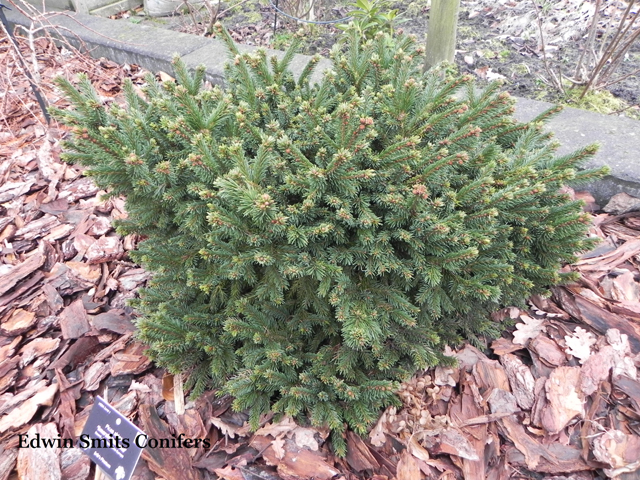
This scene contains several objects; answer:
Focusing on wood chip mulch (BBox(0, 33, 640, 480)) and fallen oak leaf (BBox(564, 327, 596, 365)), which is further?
fallen oak leaf (BBox(564, 327, 596, 365))

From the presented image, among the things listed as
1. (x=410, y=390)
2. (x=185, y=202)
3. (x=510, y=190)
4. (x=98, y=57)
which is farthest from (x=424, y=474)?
(x=98, y=57)

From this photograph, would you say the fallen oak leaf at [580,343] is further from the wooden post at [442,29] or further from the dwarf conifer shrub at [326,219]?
the wooden post at [442,29]

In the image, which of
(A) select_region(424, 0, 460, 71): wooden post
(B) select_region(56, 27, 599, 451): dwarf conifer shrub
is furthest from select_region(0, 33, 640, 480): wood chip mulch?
(A) select_region(424, 0, 460, 71): wooden post

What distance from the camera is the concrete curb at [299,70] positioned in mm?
2475

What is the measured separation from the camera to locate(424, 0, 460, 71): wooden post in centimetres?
269

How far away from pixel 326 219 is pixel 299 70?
7.38ft

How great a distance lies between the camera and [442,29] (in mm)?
2750

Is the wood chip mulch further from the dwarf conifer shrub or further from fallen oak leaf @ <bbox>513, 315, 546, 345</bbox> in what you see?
the dwarf conifer shrub

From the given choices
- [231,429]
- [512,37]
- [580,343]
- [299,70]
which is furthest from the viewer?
[512,37]

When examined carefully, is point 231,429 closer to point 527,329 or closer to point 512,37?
point 527,329

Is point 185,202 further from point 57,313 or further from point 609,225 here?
point 609,225

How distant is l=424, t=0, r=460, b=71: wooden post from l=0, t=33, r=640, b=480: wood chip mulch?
149 centimetres

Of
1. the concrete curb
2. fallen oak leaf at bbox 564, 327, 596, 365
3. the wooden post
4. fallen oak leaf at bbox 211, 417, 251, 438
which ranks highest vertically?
the wooden post

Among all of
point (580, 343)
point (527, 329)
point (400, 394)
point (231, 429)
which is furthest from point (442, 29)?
point (231, 429)
